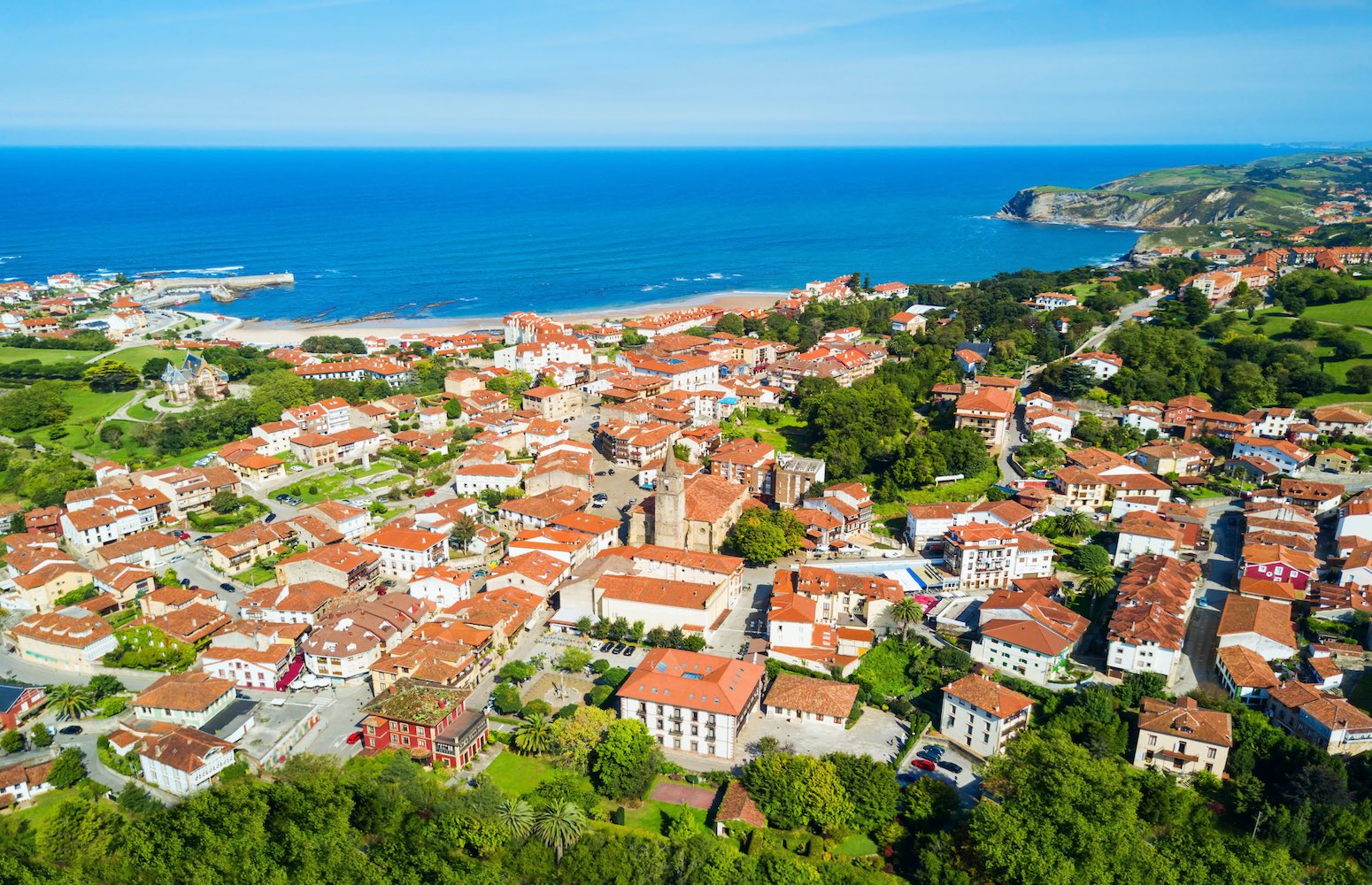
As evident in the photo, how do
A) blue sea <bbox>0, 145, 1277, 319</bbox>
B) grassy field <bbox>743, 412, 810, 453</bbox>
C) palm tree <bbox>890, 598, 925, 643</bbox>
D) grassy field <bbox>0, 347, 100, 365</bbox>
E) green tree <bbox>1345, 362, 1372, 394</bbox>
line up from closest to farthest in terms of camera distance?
palm tree <bbox>890, 598, 925, 643</bbox>, grassy field <bbox>743, 412, 810, 453</bbox>, green tree <bbox>1345, 362, 1372, 394</bbox>, grassy field <bbox>0, 347, 100, 365</bbox>, blue sea <bbox>0, 145, 1277, 319</bbox>

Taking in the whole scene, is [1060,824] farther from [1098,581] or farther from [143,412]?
[143,412]

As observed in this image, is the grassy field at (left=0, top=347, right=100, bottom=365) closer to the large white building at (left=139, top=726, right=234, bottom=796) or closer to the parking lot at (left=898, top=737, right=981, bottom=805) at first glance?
the large white building at (left=139, top=726, right=234, bottom=796)

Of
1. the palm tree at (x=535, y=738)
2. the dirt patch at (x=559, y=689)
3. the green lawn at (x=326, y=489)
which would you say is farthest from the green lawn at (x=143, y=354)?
the palm tree at (x=535, y=738)

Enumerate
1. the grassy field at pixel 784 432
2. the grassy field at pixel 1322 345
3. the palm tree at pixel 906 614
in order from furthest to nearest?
the grassy field at pixel 1322 345 < the grassy field at pixel 784 432 < the palm tree at pixel 906 614

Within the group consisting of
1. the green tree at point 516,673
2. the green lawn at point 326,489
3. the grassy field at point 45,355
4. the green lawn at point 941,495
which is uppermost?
the grassy field at point 45,355

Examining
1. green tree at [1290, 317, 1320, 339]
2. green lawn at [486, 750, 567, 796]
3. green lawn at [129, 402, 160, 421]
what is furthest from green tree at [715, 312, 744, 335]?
green lawn at [486, 750, 567, 796]

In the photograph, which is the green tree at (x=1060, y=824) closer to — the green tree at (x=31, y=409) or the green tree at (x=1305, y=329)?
the green tree at (x=1305, y=329)

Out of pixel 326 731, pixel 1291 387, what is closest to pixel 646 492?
pixel 326 731
